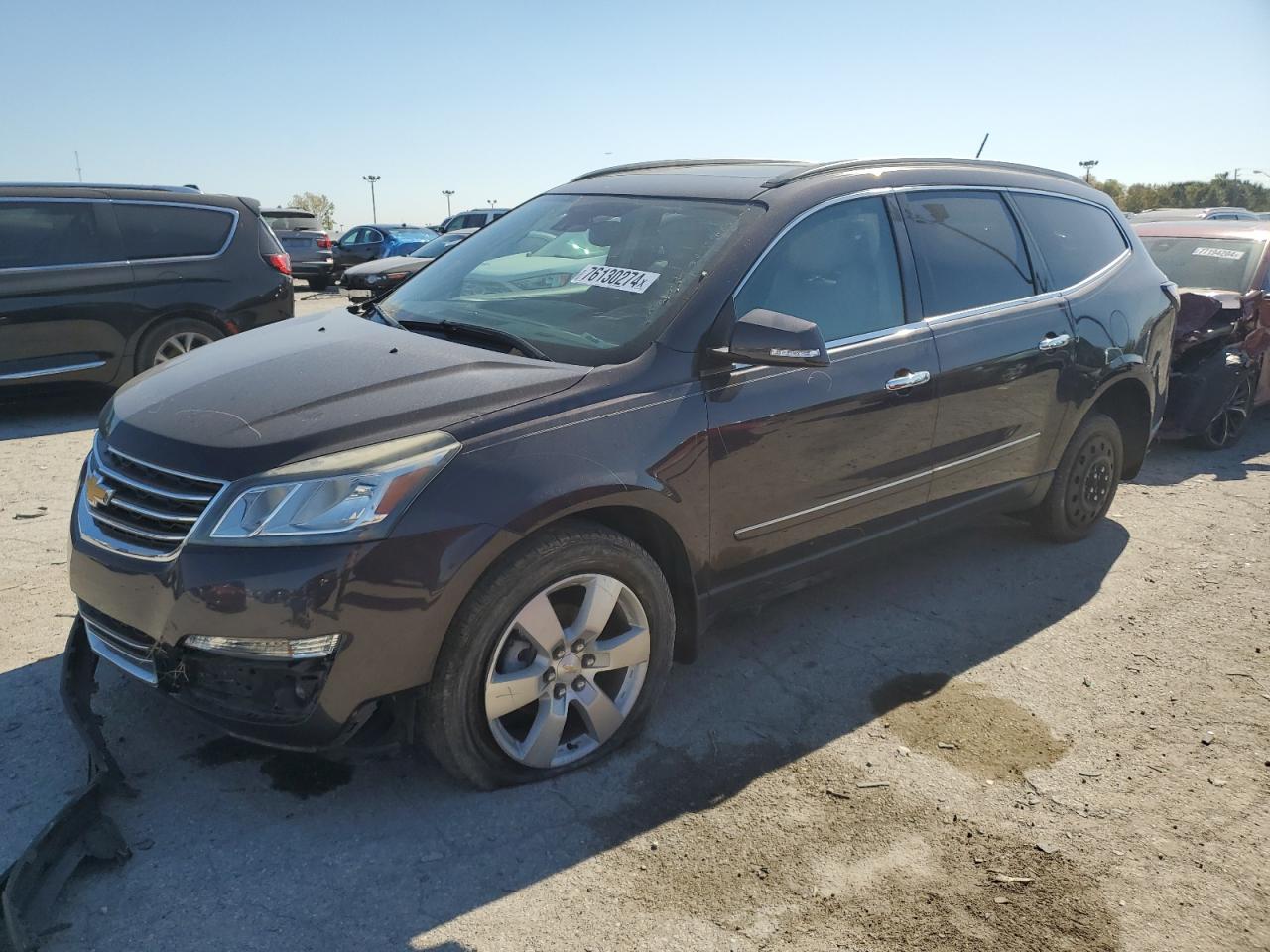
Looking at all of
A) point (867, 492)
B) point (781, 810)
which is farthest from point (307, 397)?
point (867, 492)

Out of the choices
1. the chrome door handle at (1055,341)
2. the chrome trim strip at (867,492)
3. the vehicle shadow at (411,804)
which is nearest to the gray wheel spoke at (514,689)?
the vehicle shadow at (411,804)

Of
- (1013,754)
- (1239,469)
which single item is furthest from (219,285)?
→ (1239,469)

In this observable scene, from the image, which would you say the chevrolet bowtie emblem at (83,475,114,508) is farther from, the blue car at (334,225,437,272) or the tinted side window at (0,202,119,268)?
the blue car at (334,225,437,272)

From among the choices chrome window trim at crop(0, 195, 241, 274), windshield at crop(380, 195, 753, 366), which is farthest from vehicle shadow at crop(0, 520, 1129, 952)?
chrome window trim at crop(0, 195, 241, 274)

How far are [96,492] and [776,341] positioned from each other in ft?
7.05

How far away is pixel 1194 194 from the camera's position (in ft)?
256

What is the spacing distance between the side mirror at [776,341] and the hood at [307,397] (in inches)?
20.7

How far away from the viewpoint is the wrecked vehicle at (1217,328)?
7.00 metres

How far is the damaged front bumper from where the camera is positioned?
2.30 metres

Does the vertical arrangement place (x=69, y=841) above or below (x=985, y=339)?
below

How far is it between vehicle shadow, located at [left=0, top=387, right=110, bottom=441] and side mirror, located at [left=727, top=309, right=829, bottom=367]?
629 centimetres

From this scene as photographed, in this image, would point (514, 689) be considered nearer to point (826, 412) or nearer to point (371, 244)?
point (826, 412)

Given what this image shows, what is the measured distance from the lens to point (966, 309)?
13.6 ft

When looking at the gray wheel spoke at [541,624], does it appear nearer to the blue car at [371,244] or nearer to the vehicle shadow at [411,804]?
the vehicle shadow at [411,804]
